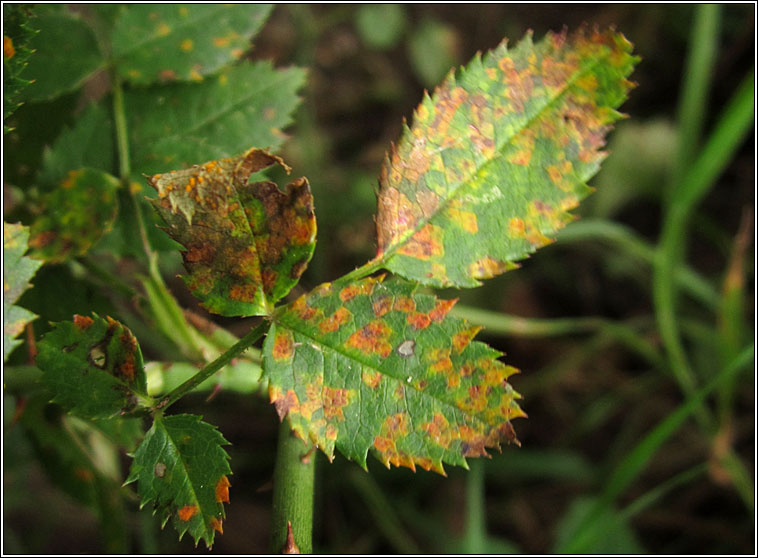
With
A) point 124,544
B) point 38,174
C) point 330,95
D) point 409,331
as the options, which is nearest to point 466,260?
point 409,331

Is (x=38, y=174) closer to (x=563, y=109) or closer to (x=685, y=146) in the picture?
(x=563, y=109)

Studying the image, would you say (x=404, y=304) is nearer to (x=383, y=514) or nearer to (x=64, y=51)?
(x=64, y=51)

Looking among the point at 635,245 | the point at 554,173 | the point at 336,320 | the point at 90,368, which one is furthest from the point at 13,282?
the point at 635,245

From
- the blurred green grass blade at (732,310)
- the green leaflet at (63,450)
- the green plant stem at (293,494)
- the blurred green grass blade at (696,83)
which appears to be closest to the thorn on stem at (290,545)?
the green plant stem at (293,494)

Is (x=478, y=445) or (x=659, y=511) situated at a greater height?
(x=478, y=445)

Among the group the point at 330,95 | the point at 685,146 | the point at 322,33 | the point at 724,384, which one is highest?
the point at 322,33

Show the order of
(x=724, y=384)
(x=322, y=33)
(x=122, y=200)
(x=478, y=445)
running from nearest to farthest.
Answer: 1. (x=478, y=445)
2. (x=122, y=200)
3. (x=724, y=384)
4. (x=322, y=33)

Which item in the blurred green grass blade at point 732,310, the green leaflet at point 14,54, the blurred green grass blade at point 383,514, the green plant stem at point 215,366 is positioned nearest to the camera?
the green plant stem at point 215,366

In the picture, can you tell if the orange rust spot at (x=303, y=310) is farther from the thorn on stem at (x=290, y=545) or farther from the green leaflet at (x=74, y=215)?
the green leaflet at (x=74, y=215)
